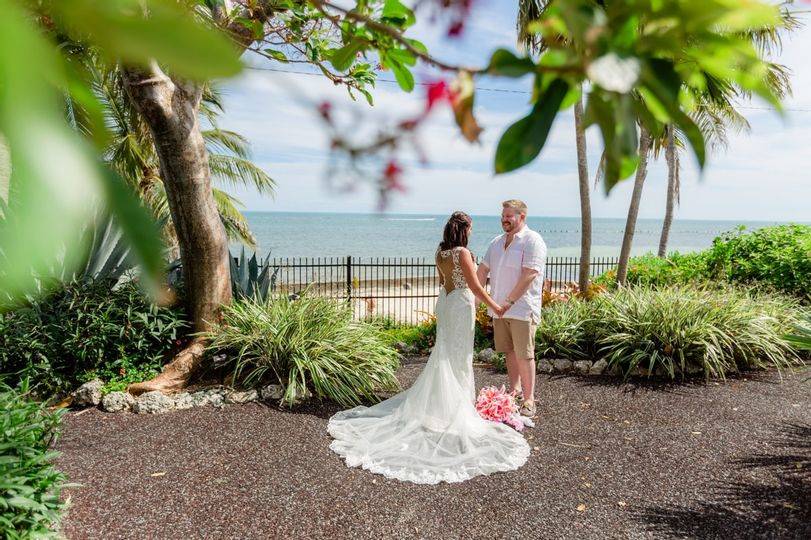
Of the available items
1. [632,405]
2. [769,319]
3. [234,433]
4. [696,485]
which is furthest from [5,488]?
[769,319]

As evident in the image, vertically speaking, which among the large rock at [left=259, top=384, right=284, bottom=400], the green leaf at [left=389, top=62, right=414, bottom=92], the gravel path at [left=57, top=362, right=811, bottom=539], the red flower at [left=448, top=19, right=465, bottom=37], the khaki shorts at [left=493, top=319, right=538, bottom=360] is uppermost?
the red flower at [left=448, top=19, right=465, bottom=37]

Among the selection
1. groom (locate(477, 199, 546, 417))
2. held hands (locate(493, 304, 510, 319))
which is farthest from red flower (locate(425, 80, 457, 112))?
held hands (locate(493, 304, 510, 319))

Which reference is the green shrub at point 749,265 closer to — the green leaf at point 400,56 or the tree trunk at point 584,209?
the tree trunk at point 584,209

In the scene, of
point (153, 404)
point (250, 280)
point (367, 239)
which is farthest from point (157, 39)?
point (367, 239)

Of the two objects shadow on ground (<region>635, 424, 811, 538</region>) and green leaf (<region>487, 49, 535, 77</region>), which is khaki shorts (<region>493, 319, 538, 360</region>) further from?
green leaf (<region>487, 49, 535, 77</region>)


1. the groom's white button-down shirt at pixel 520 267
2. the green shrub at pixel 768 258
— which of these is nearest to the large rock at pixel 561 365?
the groom's white button-down shirt at pixel 520 267

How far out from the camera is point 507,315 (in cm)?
524

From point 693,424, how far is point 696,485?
136 centimetres

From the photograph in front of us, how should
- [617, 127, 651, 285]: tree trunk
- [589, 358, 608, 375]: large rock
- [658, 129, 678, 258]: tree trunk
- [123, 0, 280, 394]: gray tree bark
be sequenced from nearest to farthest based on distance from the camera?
[123, 0, 280, 394]: gray tree bark, [589, 358, 608, 375]: large rock, [617, 127, 651, 285]: tree trunk, [658, 129, 678, 258]: tree trunk

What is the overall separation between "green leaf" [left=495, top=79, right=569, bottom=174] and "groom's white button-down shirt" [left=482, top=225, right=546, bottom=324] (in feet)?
15.4

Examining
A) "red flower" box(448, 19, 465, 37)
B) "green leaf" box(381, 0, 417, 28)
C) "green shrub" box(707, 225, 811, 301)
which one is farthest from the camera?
"green shrub" box(707, 225, 811, 301)

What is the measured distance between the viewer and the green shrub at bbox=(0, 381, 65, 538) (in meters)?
2.57

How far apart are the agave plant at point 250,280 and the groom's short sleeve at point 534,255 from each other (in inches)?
130

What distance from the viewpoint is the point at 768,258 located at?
9648 mm
